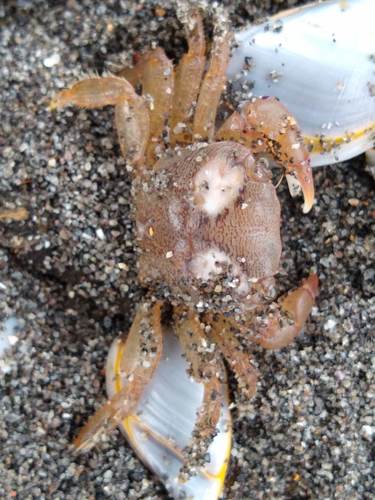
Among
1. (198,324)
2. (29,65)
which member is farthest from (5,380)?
(29,65)

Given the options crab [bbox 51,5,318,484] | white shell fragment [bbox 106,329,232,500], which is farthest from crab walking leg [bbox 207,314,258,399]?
white shell fragment [bbox 106,329,232,500]

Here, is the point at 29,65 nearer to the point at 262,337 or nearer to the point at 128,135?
the point at 128,135

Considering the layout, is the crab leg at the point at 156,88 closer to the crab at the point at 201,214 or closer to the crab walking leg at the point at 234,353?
the crab at the point at 201,214

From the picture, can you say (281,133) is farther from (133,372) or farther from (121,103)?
(133,372)

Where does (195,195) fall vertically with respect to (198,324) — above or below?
above

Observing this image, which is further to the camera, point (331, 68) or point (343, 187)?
point (343, 187)

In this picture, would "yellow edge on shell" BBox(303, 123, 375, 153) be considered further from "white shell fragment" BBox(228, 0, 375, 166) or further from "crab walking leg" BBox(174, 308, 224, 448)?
"crab walking leg" BBox(174, 308, 224, 448)

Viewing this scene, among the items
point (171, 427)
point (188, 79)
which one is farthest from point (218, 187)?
point (171, 427)
